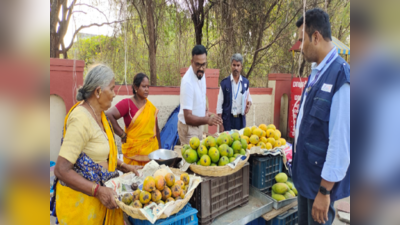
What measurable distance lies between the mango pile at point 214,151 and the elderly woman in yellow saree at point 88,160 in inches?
27.2

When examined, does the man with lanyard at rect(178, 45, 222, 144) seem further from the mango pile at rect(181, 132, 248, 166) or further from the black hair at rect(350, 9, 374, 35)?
the black hair at rect(350, 9, 374, 35)

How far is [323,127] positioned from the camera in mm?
1640

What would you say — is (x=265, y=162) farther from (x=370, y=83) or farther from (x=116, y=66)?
(x=116, y=66)

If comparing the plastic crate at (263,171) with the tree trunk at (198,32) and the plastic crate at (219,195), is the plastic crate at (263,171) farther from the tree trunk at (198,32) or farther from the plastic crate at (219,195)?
the tree trunk at (198,32)

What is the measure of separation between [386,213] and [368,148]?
0.52 feet

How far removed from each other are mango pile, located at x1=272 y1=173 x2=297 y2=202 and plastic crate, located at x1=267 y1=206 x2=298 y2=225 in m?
0.15

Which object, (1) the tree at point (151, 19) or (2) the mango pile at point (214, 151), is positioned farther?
(1) the tree at point (151, 19)

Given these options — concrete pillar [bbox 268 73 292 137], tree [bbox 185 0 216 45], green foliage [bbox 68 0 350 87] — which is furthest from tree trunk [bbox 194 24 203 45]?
concrete pillar [bbox 268 73 292 137]

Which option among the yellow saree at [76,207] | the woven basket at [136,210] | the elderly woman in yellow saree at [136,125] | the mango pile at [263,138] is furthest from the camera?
the elderly woman in yellow saree at [136,125]

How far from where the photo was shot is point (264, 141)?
2686 millimetres

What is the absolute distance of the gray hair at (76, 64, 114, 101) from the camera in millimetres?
1777

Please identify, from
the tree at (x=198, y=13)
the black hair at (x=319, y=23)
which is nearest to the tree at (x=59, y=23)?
the tree at (x=198, y=13)

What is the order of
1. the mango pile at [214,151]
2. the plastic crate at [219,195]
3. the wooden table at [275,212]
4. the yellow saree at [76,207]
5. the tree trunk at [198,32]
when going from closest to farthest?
1. the yellow saree at [76,207]
2. the plastic crate at [219,195]
3. the mango pile at [214,151]
4. the wooden table at [275,212]
5. the tree trunk at [198,32]

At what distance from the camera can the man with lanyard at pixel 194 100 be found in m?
3.00
